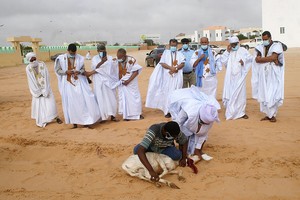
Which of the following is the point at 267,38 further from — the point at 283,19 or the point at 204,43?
the point at 283,19

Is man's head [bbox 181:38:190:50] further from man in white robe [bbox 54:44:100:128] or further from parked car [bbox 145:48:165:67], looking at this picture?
parked car [bbox 145:48:165:67]

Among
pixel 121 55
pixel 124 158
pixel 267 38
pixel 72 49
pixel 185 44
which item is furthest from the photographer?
pixel 185 44

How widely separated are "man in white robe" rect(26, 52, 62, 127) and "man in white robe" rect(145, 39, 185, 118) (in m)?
2.33

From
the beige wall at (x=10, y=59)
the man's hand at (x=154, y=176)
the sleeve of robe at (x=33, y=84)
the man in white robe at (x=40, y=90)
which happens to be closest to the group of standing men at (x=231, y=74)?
the man in white robe at (x=40, y=90)

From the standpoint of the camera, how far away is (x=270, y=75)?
6.73 meters

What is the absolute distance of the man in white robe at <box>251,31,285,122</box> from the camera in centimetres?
660

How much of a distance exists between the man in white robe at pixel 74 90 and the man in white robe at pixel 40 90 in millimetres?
529

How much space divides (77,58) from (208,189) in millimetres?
4266

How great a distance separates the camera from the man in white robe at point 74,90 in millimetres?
6977

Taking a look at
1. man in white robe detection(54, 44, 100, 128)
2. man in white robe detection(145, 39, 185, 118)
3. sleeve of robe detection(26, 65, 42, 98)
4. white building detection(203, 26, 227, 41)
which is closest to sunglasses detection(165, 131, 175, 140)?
man in white robe detection(54, 44, 100, 128)

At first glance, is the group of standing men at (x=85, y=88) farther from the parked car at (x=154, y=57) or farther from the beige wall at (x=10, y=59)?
the beige wall at (x=10, y=59)

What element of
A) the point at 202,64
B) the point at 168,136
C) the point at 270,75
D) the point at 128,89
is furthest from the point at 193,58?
the point at 168,136

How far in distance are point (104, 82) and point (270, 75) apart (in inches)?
141

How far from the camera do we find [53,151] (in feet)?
18.5
